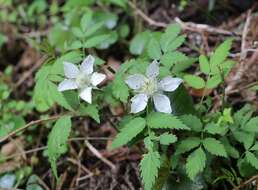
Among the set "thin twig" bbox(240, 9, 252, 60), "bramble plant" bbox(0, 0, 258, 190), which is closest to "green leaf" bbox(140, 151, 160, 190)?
"bramble plant" bbox(0, 0, 258, 190)

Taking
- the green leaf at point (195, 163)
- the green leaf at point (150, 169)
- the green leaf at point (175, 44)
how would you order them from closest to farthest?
1. the green leaf at point (150, 169)
2. the green leaf at point (195, 163)
3. the green leaf at point (175, 44)

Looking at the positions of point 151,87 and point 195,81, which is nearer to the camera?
point 151,87

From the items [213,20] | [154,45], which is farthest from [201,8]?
[154,45]

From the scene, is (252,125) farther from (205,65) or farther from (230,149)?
(205,65)

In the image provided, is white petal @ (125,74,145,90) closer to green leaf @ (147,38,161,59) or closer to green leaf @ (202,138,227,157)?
green leaf @ (147,38,161,59)

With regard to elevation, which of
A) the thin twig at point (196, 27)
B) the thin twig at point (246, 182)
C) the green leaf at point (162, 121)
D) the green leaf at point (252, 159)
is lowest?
the thin twig at point (246, 182)

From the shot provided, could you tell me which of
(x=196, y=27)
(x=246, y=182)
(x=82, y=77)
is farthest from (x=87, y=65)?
(x=196, y=27)

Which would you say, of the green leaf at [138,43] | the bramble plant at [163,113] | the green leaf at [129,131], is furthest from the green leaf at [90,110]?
the green leaf at [138,43]

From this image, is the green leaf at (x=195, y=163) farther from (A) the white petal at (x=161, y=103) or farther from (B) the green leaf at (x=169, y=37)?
(B) the green leaf at (x=169, y=37)
